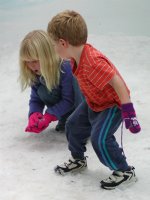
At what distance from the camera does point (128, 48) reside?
294 cm

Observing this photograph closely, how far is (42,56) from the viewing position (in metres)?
1.61

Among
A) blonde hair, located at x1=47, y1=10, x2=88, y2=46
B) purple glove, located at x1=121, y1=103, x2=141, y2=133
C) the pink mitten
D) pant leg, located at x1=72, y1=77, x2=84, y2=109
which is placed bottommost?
the pink mitten

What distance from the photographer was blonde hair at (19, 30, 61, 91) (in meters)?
1.60

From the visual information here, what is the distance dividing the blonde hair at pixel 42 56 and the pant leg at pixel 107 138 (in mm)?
398

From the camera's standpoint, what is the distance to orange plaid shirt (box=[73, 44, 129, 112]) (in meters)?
1.20

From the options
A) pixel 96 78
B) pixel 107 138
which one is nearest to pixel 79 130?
pixel 107 138

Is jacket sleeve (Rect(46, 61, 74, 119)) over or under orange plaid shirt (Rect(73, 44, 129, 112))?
under

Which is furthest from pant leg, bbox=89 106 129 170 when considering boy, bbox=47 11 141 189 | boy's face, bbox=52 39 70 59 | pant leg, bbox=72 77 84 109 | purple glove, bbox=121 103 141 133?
pant leg, bbox=72 77 84 109

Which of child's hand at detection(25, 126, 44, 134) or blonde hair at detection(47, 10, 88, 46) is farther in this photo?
child's hand at detection(25, 126, 44, 134)

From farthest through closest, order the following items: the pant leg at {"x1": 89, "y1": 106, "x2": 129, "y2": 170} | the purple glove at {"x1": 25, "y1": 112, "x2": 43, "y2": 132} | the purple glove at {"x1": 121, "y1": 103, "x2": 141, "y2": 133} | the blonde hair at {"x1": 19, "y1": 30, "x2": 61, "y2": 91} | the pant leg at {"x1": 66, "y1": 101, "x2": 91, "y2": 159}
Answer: the purple glove at {"x1": 25, "y1": 112, "x2": 43, "y2": 132}
the blonde hair at {"x1": 19, "y1": 30, "x2": 61, "y2": 91}
the pant leg at {"x1": 66, "y1": 101, "x2": 91, "y2": 159}
the pant leg at {"x1": 89, "y1": 106, "x2": 129, "y2": 170}
the purple glove at {"x1": 121, "y1": 103, "x2": 141, "y2": 133}

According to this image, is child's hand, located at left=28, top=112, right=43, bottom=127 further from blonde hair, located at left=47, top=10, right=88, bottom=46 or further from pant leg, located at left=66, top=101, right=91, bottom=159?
blonde hair, located at left=47, top=10, right=88, bottom=46

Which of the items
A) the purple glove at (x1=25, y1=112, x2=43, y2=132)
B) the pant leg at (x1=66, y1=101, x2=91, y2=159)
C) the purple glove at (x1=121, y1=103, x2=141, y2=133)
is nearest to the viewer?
the purple glove at (x1=121, y1=103, x2=141, y2=133)

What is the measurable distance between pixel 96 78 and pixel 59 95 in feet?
1.85

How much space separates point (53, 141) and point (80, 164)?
0.32 metres
